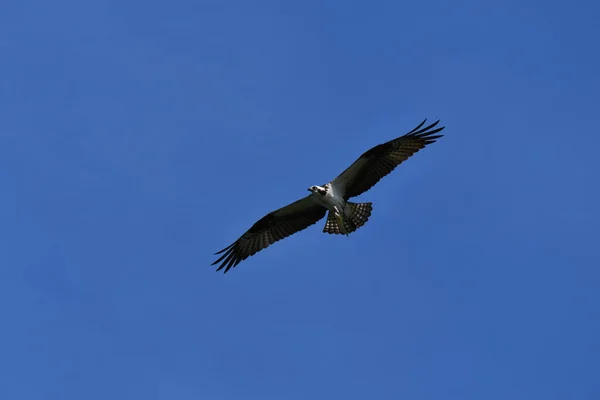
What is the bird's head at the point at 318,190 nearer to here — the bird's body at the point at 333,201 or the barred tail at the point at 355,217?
the bird's body at the point at 333,201

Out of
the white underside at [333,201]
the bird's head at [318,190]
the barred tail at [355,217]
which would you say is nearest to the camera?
the bird's head at [318,190]

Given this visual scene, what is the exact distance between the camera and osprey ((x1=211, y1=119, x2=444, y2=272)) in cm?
2761

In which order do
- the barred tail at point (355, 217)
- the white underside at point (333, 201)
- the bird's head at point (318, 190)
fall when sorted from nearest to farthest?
the bird's head at point (318, 190), the white underside at point (333, 201), the barred tail at point (355, 217)

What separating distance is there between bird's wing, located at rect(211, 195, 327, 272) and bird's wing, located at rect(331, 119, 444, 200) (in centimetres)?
116

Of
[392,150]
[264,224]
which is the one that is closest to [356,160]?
[392,150]

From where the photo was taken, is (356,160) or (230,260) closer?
(356,160)

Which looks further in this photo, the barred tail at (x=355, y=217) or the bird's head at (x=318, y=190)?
the barred tail at (x=355, y=217)

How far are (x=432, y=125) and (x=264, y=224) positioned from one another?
478cm

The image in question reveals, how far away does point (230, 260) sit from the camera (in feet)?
96.4

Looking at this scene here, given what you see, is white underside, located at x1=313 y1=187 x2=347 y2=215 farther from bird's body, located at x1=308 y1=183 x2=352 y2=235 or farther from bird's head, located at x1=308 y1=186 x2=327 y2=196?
bird's head, located at x1=308 y1=186 x2=327 y2=196

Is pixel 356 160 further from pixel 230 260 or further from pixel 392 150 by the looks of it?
pixel 230 260

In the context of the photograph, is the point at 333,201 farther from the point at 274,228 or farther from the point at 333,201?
the point at 274,228

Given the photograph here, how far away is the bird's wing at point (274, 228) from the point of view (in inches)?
1128

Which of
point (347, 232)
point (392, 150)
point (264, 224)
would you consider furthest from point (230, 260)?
point (392, 150)
